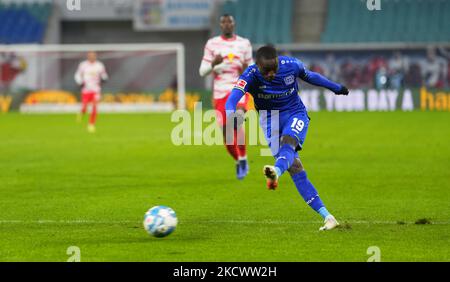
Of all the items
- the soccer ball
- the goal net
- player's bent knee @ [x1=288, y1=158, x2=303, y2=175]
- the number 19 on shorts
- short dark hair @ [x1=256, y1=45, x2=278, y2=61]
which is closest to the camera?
the soccer ball

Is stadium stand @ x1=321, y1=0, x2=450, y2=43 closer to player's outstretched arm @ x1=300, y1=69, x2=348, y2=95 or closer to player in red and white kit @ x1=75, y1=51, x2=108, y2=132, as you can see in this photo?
player in red and white kit @ x1=75, y1=51, x2=108, y2=132

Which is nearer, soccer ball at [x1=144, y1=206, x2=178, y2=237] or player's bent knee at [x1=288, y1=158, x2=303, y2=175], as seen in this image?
soccer ball at [x1=144, y1=206, x2=178, y2=237]

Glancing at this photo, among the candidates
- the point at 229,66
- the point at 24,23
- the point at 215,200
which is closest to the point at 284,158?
the point at 215,200

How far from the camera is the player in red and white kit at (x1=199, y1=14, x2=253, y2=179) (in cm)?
1630

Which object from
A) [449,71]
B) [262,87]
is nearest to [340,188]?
[262,87]

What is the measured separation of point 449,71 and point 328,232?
34075 mm

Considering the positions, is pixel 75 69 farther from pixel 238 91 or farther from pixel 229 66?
pixel 238 91

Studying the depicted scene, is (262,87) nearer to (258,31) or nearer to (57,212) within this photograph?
(57,212)

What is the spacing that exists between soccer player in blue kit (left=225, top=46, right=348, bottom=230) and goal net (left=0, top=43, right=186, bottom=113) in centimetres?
2704

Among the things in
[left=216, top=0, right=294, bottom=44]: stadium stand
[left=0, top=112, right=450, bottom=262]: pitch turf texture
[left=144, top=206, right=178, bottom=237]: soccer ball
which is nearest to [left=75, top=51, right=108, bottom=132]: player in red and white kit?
[left=0, top=112, right=450, bottom=262]: pitch turf texture

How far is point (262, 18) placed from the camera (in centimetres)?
4853
